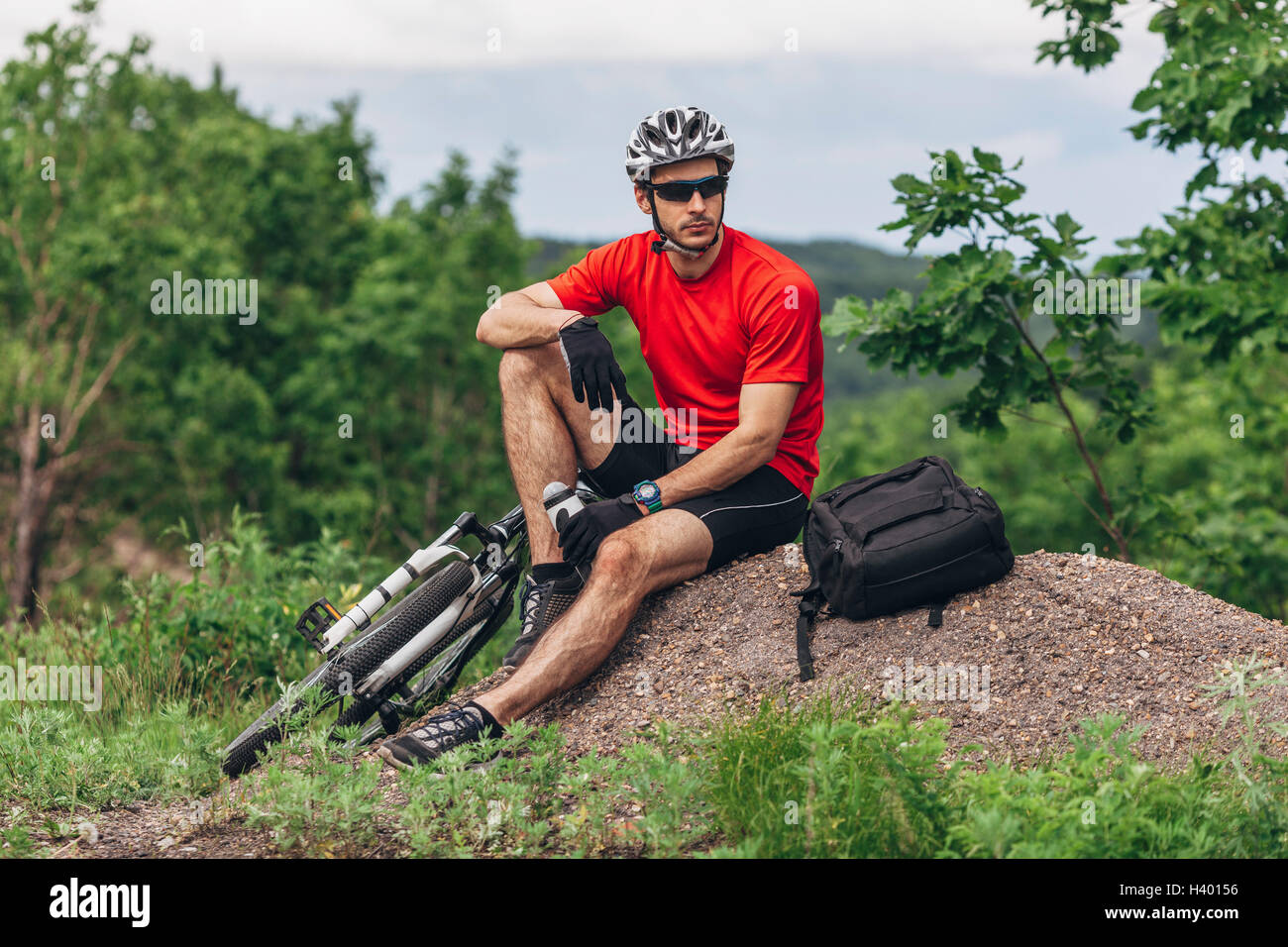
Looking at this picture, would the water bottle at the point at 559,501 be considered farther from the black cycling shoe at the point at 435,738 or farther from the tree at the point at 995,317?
the tree at the point at 995,317

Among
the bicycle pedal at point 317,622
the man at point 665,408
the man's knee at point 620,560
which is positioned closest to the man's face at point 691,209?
the man at point 665,408

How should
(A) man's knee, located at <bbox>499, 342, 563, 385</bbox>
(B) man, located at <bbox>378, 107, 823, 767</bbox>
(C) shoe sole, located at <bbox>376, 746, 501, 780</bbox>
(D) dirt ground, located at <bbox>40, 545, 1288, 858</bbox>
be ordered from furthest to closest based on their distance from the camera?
(A) man's knee, located at <bbox>499, 342, 563, 385</bbox> → (B) man, located at <bbox>378, 107, 823, 767</bbox> → (D) dirt ground, located at <bbox>40, 545, 1288, 858</bbox> → (C) shoe sole, located at <bbox>376, 746, 501, 780</bbox>

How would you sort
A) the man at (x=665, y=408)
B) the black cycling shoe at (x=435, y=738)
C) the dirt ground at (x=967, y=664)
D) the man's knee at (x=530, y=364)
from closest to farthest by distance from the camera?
the black cycling shoe at (x=435, y=738)
the dirt ground at (x=967, y=664)
the man at (x=665, y=408)
the man's knee at (x=530, y=364)

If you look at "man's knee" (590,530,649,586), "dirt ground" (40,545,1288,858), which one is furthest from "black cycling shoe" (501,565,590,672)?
"man's knee" (590,530,649,586)

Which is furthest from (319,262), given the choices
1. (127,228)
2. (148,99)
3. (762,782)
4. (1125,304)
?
Answer: (762,782)

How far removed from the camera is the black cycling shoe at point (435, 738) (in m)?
3.79

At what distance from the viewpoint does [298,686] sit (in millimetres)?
4301

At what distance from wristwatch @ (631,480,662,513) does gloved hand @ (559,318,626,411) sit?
1.14 feet

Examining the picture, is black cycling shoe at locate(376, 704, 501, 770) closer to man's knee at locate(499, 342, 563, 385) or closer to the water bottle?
the water bottle

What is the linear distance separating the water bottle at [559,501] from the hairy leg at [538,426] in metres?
0.18

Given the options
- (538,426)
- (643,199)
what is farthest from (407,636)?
(643,199)

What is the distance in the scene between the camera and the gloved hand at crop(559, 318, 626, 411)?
4.48 m

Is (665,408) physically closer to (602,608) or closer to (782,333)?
(782,333)

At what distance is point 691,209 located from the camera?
15.1 ft
